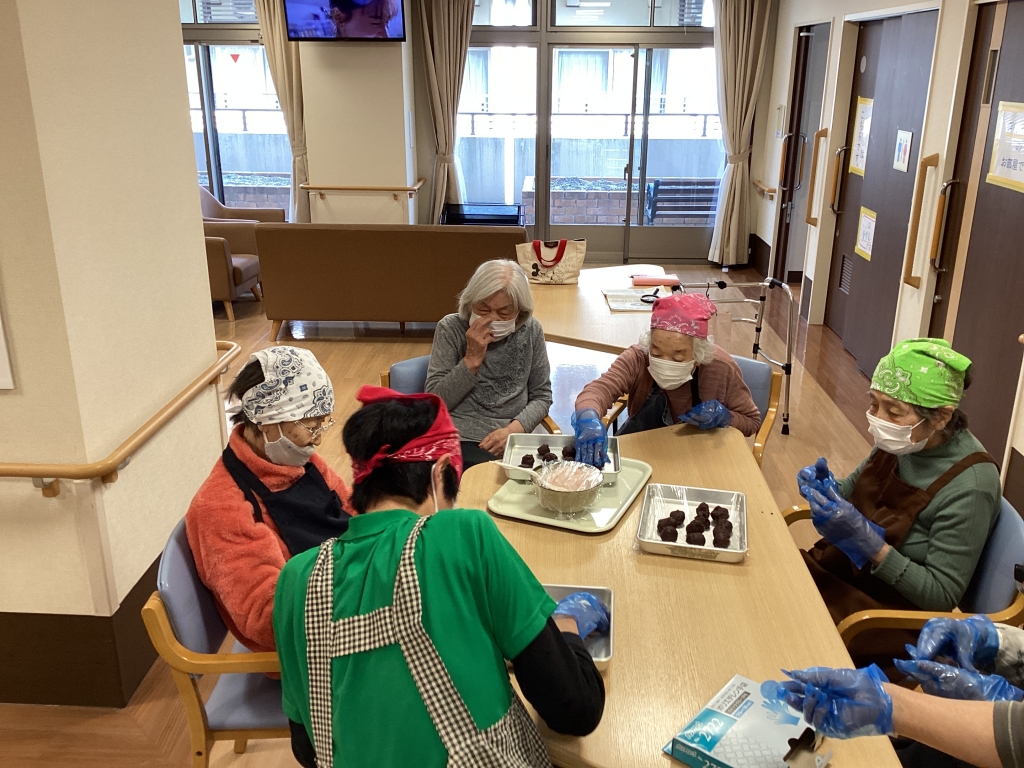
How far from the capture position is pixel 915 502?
6.79 ft

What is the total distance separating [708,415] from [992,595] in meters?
0.89

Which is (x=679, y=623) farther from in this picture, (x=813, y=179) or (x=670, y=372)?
(x=813, y=179)

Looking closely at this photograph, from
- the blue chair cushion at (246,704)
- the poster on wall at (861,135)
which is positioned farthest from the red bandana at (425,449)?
the poster on wall at (861,135)

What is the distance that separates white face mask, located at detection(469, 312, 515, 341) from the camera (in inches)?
115

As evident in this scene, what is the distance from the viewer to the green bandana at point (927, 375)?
2021 mm

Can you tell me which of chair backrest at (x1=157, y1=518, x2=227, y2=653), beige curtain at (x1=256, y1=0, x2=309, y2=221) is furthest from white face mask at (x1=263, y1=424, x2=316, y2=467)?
beige curtain at (x1=256, y1=0, x2=309, y2=221)

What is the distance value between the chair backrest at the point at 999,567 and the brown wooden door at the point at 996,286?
1869 mm

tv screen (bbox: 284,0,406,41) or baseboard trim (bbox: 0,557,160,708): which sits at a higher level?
tv screen (bbox: 284,0,406,41)

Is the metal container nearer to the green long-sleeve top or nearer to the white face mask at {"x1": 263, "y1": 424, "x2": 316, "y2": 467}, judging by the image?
the white face mask at {"x1": 263, "y1": 424, "x2": 316, "y2": 467}

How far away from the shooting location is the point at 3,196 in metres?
2.02

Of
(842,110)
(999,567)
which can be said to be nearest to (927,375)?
(999,567)

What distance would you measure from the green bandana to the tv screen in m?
6.41

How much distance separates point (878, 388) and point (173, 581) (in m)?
1.70

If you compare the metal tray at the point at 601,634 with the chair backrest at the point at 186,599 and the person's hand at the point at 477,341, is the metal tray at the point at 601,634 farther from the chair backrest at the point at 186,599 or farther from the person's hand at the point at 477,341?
the person's hand at the point at 477,341
